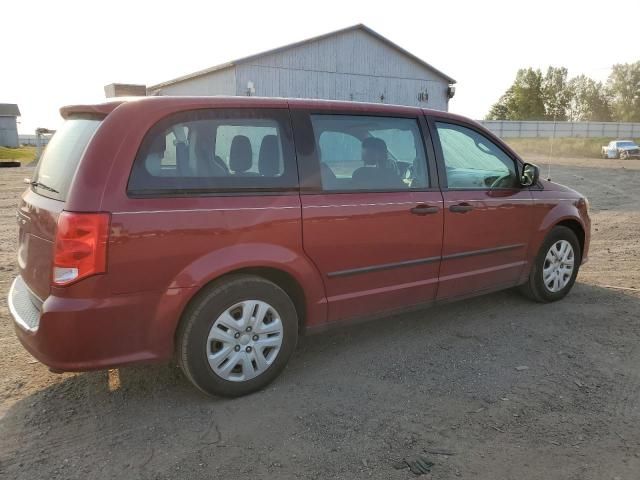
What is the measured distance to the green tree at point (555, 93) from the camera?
75062 millimetres

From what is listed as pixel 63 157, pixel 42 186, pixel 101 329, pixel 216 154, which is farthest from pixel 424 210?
pixel 42 186

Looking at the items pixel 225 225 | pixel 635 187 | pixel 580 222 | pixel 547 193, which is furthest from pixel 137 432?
pixel 635 187

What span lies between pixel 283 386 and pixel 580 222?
3.38 meters

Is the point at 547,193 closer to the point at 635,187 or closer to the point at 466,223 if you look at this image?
the point at 466,223

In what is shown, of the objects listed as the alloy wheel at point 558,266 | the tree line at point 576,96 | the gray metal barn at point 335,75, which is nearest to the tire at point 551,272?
the alloy wheel at point 558,266

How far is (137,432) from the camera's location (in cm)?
291

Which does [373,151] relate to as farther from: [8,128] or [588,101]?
[588,101]

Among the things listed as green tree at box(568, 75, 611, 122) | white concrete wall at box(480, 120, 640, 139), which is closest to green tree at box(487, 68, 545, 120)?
green tree at box(568, 75, 611, 122)

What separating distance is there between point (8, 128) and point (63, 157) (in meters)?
55.3

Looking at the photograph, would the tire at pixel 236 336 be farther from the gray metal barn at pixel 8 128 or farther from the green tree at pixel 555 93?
the green tree at pixel 555 93

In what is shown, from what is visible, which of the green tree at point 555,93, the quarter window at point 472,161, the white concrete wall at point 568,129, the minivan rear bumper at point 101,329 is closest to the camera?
the minivan rear bumper at point 101,329

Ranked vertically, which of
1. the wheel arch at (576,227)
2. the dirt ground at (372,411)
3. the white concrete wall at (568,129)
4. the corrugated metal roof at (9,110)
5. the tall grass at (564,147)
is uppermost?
the corrugated metal roof at (9,110)

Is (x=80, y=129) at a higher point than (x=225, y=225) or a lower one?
higher

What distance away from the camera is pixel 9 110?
5100 cm
